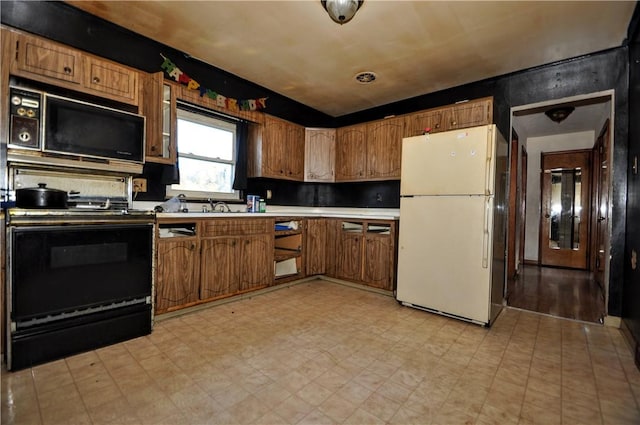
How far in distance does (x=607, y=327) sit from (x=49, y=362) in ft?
14.2

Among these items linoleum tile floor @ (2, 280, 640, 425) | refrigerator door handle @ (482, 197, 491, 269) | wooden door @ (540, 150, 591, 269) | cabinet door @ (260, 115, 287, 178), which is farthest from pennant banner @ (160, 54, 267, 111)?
wooden door @ (540, 150, 591, 269)

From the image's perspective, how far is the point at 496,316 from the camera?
2877mm

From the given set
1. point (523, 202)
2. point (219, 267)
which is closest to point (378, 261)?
point (219, 267)

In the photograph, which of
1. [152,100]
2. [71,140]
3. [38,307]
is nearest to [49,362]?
[38,307]

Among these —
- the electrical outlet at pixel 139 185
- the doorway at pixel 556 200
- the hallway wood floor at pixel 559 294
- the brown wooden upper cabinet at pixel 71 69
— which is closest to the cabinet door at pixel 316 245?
the electrical outlet at pixel 139 185

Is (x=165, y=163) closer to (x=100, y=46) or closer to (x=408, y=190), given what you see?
(x=100, y=46)

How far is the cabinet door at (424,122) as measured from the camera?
352cm

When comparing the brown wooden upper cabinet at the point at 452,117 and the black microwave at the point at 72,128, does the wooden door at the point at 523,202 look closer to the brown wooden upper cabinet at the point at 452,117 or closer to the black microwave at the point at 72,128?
the brown wooden upper cabinet at the point at 452,117

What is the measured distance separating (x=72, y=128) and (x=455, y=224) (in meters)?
3.18

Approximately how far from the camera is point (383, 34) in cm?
265

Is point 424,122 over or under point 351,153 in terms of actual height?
over

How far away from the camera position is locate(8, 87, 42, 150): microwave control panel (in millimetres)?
1946

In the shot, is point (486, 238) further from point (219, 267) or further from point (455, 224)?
point (219, 267)

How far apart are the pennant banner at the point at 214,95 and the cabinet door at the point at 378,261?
6.94 ft
